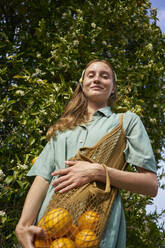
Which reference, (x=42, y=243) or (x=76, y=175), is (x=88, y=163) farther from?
(x=42, y=243)

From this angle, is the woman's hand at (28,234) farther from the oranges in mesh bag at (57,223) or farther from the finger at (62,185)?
the finger at (62,185)

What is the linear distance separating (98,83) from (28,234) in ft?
2.38

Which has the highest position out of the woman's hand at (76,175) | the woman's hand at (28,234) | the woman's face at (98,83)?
the woman's face at (98,83)

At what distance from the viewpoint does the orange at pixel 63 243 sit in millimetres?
911

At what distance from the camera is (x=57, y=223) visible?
93 centimetres

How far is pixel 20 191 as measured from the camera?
2.01 metres

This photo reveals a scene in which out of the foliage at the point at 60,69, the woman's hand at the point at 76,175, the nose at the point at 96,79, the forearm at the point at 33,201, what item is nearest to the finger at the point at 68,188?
the woman's hand at the point at 76,175

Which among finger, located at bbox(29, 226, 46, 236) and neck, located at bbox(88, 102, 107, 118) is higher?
neck, located at bbox(88, 102, 107, 118)

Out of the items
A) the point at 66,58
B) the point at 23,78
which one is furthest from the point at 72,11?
the point at 23,78

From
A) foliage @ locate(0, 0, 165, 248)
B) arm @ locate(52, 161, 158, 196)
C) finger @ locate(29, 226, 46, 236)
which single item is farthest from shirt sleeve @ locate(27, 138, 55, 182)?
foliage @ locate(0, 0, 165, 248)

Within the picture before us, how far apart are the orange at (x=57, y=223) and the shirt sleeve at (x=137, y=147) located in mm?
325

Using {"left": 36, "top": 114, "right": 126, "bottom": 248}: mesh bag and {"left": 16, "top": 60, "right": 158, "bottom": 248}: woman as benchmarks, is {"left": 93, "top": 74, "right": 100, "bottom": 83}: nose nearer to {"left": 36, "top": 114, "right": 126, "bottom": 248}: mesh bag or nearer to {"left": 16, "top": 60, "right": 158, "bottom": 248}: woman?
{"left": 16, "top": 60, "right": 158, "bottom": 248}: woman

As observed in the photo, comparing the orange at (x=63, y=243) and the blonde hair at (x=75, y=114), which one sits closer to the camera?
the orange at (x=63, y=243)

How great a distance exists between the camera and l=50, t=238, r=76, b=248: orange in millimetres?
911
